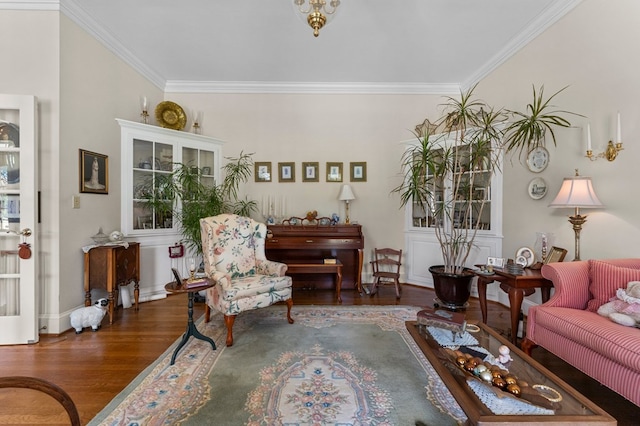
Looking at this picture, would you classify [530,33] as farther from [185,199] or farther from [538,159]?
[185,199]

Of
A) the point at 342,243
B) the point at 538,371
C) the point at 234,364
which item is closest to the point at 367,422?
→ the point at 538,371

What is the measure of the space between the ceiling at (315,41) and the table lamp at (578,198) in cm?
174

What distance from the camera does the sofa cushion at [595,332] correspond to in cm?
146

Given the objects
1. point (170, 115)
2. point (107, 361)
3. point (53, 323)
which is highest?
point (170, 115)

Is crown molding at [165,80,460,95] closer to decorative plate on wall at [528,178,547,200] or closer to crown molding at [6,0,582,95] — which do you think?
crown molding at [6,0,582,95]

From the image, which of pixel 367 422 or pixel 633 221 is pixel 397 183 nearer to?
pixel 633 221

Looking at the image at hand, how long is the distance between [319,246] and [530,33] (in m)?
3.46

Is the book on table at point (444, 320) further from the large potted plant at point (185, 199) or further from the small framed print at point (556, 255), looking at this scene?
the large potted plant at point (185, 199)

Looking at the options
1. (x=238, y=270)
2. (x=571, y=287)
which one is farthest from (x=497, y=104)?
(x=238, y=270)

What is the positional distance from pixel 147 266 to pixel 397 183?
3.82 m

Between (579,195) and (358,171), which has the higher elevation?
(358,171)

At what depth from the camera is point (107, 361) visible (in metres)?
2.19

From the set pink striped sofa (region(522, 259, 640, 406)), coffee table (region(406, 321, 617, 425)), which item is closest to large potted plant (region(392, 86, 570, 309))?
pink striped sofa (region(522, 259, 640, 406))

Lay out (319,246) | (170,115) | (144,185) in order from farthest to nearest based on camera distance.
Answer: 1. (170,115)
2. (319,246)
3. (144,185)
